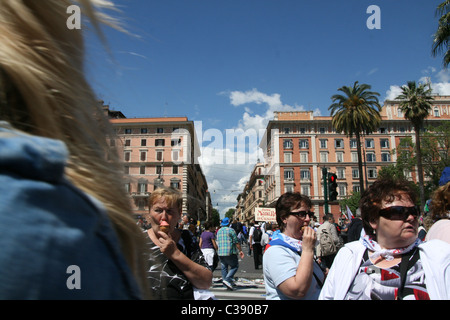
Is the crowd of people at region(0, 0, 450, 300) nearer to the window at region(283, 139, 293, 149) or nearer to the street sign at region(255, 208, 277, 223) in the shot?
the street sign at region(255, 208, 277, 223)

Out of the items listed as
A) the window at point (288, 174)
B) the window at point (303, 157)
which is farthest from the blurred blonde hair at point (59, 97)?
the window at point (303, 157)

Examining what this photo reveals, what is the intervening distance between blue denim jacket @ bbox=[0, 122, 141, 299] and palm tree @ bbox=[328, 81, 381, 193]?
37.0m

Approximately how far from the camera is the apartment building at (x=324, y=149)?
221 feet

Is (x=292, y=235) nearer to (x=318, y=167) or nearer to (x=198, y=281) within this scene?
(x=198, y=281)

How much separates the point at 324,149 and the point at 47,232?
7211 centimetres

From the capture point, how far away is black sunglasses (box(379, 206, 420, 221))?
2.64m

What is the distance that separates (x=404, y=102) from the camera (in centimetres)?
3372

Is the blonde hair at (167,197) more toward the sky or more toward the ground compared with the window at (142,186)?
more toward the sky

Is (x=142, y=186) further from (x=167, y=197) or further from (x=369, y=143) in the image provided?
(x=369, y=143)

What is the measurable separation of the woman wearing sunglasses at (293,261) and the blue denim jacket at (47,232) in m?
2.63

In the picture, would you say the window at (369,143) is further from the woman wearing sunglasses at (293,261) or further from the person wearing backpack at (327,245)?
the woman wearing sunglasses at (293,261)

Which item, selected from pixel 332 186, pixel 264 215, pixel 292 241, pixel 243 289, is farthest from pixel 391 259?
pixel 264 215
